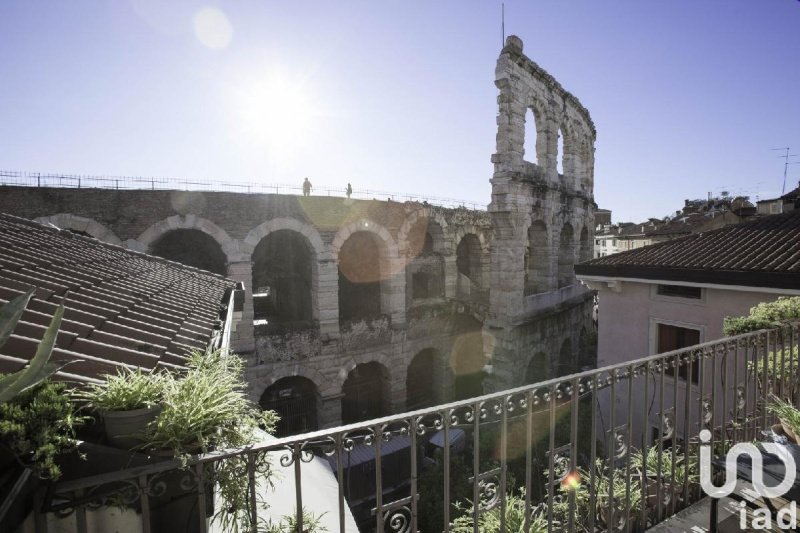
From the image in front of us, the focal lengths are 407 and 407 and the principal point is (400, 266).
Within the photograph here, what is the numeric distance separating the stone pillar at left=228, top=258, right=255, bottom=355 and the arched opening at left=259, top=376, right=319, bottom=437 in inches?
108

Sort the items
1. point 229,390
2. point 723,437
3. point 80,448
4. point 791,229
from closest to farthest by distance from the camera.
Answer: point 80,448 → point 229,390 → point 723,437 → point 791,229

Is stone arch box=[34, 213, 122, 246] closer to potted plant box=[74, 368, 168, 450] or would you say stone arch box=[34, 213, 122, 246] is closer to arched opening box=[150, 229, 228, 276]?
arched opening box=[150, 229, 228, 276]

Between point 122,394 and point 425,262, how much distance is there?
16.2 metres

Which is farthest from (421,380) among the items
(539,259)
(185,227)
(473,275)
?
(185,227)

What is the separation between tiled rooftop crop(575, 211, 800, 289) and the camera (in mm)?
6457

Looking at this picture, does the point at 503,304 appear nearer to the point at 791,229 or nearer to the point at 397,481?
the point at 397,481

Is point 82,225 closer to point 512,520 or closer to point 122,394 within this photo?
point 122,394

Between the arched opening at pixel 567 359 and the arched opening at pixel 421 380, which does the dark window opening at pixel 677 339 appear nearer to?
the arched opening at pixel 421 380

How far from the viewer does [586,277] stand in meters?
9.13

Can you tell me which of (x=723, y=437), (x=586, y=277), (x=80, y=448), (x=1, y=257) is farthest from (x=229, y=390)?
(x=586, y=277)

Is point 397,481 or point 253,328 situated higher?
point 253,328

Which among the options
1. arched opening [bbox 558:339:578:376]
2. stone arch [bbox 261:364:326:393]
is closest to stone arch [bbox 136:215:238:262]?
stone arch [bbox 261:364:326:393]

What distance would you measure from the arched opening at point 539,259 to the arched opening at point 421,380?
526cm

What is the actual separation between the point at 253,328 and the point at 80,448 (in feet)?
→ 37.2
